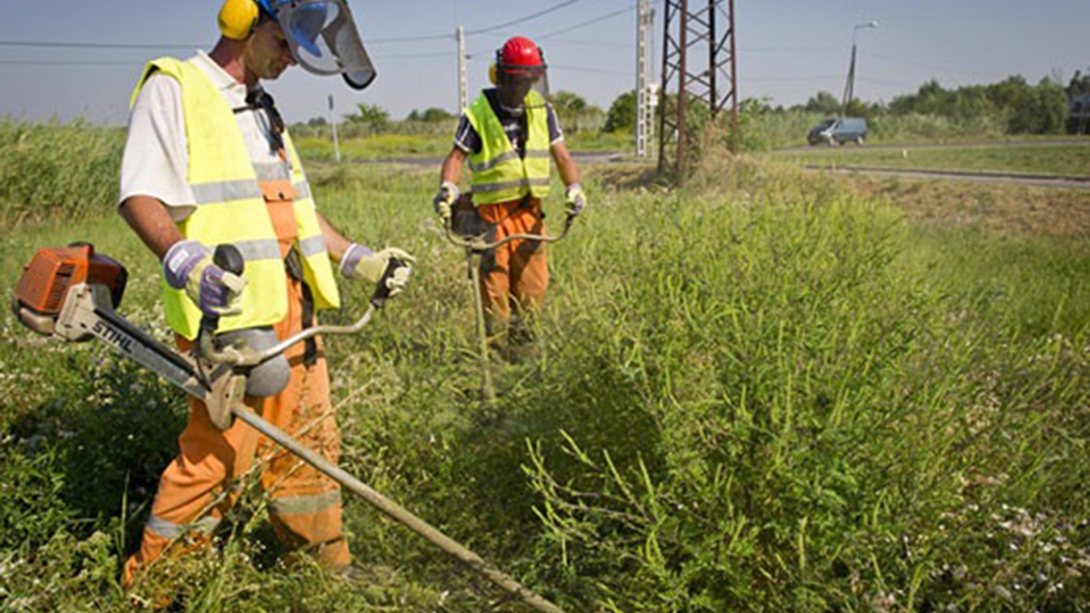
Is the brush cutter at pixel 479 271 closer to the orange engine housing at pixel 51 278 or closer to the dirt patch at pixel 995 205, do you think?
the orange engine housing at pixel 51 278

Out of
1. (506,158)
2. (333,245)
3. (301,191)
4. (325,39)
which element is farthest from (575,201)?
(325,39)

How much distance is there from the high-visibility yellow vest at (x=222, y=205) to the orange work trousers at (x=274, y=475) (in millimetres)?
157

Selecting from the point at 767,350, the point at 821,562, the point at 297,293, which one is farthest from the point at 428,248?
the point at 821,562

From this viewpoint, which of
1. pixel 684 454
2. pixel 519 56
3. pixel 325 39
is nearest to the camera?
pixel 684 454

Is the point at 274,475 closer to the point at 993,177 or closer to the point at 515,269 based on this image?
the point at 515,269

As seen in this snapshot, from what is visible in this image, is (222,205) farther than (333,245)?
No

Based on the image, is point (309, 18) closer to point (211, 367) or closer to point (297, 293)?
point (297, 293)

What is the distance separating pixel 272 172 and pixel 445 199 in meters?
1.83

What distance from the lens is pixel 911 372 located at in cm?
211

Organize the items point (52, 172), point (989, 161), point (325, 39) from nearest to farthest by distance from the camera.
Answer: point (325, 39)
point (52, 172)
point (989, 161)

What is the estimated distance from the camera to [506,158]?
14.1 ft

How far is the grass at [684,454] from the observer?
185cm

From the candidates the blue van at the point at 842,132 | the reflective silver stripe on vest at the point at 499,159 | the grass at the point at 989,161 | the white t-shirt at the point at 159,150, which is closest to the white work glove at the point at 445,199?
the reflective silver stripe on vest at the point at 499,159

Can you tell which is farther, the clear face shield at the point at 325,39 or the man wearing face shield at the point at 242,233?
the clear face shield at the point at 325,39
